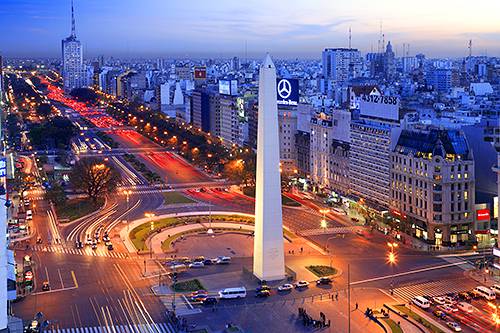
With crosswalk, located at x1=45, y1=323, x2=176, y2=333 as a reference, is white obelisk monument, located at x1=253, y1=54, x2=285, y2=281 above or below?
above

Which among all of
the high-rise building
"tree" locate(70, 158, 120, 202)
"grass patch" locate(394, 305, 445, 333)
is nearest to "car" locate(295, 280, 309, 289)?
"grass patch" locate(394, 305, 445, 333)

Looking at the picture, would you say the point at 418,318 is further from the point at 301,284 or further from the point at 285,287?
the point at 285,287

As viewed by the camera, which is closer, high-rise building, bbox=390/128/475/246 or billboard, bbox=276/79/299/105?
high-rise building, bbox=390/128/475/246

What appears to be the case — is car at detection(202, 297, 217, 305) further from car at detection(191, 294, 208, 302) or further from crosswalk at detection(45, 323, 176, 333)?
crosswalk at detection(45, 323, 176, 333)

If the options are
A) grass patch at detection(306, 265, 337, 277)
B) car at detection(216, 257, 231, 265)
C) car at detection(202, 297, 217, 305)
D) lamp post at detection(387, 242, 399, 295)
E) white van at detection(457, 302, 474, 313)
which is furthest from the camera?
car at detection(216, 257, 231, 265)

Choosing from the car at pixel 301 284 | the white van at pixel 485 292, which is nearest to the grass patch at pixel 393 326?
the car at pixel 301 284

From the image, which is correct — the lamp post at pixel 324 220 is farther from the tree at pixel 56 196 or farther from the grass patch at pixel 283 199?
the tree at pixel 56 196

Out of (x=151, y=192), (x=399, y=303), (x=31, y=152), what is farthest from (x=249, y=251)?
(x=31, y=152)
